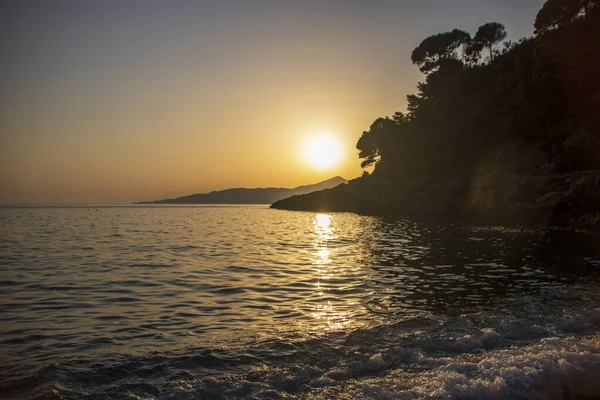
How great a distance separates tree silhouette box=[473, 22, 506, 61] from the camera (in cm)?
8881

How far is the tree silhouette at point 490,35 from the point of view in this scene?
8881 centimetres

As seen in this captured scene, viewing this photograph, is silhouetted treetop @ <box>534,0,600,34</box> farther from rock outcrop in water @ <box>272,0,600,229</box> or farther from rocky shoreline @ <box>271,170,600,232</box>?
rocky shoreline @ <box>271,170,600,232</box>

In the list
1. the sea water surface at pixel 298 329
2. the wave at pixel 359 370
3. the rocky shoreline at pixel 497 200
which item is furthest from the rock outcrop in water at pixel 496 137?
the wave at pixel 359 370

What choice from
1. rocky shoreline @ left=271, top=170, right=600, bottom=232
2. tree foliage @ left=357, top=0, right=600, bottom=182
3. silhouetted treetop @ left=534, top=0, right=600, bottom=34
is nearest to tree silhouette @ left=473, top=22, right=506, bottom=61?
tree foliage @ left=357, top=0, right=600, bottom=182

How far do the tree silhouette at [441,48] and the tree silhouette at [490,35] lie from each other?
8.23 ft

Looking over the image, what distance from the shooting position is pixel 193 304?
1234 centimetres

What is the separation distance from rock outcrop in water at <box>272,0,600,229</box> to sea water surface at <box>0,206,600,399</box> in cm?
2435

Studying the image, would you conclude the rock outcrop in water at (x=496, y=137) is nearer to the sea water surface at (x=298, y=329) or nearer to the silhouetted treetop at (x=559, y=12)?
the silhouetted treetop at (x=559, y=12)

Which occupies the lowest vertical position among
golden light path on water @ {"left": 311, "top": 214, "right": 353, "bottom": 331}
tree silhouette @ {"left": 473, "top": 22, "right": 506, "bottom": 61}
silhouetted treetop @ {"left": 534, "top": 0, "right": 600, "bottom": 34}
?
golden light path on water @ {"left": 311, "top": 214, "right": 353, "bottom": 331}

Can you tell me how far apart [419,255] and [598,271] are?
27.6 feet

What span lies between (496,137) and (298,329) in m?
71.5

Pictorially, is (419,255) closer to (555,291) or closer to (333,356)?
(555,291)

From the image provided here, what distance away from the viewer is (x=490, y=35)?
89375 mm

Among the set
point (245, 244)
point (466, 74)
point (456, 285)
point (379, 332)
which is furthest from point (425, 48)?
point (379, 332)
